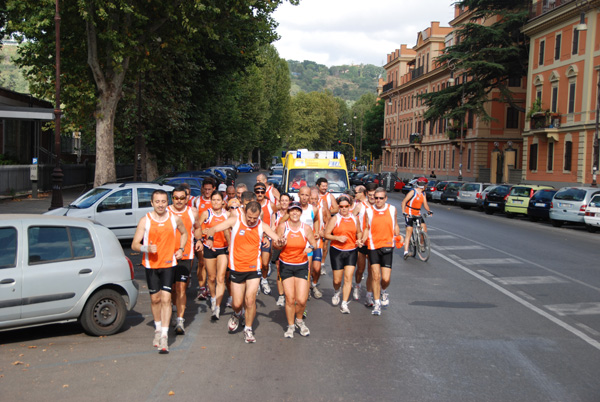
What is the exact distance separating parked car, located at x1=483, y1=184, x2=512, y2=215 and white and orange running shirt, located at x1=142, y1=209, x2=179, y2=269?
26.0m

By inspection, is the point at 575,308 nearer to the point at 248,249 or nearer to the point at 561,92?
the point at 248,249

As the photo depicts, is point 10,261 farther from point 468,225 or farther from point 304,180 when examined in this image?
point 468,225

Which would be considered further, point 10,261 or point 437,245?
point 437,245

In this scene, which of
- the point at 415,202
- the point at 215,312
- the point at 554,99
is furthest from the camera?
the point at 554,99

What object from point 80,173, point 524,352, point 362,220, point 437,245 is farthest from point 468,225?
point 80,173

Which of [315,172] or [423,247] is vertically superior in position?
[315,172]

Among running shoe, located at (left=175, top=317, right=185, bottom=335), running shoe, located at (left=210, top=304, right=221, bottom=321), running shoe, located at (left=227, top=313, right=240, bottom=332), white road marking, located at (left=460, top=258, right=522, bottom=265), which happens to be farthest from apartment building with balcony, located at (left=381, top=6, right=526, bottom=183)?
running shoe, located at (left=175, top=317, right=185, bottom=335)

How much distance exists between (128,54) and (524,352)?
60.7ft

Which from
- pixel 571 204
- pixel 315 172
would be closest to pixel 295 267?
pixel 315 172

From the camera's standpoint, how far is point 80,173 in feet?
130

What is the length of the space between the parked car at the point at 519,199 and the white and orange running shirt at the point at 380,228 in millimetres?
20832

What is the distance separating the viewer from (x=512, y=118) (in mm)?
54594

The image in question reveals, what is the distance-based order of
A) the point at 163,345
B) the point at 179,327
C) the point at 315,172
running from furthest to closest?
the point at 315,172 < the point at 179,327 < the point at 163,345

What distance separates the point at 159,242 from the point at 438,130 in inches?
2463
